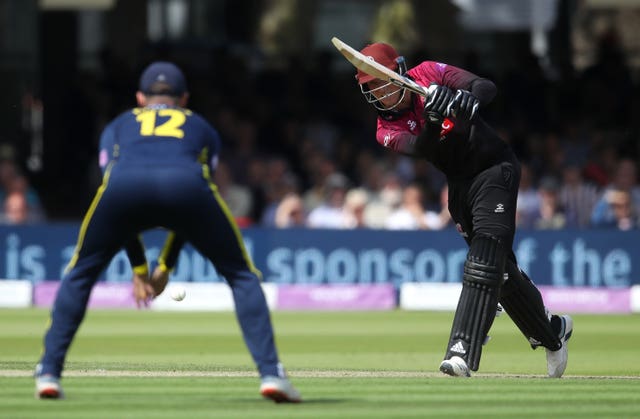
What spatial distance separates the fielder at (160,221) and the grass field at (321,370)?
0.81 ft

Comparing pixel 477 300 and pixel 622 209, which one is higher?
pixel 477 300

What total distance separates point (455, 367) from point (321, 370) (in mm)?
1218

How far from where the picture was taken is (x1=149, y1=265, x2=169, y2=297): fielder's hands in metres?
6.41

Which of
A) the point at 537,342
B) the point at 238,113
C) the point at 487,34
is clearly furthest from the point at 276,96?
the point at 537,342

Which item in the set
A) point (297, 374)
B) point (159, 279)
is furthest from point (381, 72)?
point (297, 374)

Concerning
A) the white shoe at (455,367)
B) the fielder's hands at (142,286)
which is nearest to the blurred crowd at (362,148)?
the white shoe at (455,367)

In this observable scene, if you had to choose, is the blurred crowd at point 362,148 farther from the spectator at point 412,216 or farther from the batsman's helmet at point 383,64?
the batsman's helmet at point 383,64

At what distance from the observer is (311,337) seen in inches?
455

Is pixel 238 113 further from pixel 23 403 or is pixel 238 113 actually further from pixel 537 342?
pixel 23 403

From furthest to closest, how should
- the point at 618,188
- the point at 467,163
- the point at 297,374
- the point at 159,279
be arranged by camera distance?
the point at 618,188 < the point at 297,374 < the point at 467,163 < the point at 159,279

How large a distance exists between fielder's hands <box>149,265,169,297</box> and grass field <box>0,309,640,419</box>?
0.48 meters

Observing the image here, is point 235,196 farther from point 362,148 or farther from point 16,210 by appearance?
point 362,148

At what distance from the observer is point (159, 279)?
644 cm

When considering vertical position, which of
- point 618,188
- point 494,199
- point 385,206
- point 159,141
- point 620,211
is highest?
point 159,141
